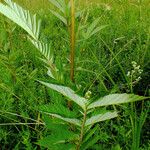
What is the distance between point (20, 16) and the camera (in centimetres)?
77

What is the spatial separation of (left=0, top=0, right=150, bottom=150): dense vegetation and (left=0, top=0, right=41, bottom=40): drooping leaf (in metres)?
0.07

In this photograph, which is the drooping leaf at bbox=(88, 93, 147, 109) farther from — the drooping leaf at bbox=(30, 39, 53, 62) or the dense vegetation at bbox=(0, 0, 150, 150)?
the drooping leaf at bbox=(30, 39, 53, 62)

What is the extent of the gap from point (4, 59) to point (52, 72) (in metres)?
1.08

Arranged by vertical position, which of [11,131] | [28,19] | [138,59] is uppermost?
[28,19]

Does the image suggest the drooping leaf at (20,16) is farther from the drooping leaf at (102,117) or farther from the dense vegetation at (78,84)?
the drooping leaf at (102,117)

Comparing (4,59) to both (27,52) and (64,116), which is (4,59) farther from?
(64,116)

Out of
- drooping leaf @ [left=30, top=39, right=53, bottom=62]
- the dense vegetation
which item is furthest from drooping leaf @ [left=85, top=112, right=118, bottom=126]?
drooping leaf @ [left=30, top=39, right=53, bottom=62]

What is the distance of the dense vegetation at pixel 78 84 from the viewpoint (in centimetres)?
94

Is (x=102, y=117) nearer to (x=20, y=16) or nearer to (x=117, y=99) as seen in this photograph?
(x=117, y=99)

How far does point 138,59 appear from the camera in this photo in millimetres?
2494

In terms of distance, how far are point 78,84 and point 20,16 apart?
16.7 inches

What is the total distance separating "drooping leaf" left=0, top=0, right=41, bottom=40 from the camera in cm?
73

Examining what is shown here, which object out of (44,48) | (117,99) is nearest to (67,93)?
(117,99)

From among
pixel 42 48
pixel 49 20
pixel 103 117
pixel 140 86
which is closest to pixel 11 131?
pixel 140 86
